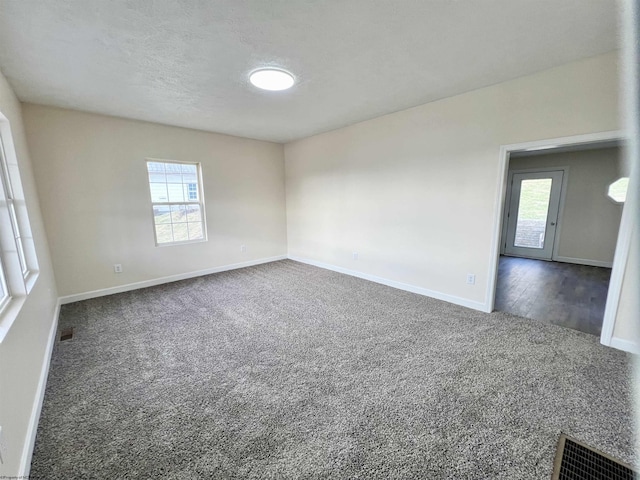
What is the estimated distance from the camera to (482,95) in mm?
2996

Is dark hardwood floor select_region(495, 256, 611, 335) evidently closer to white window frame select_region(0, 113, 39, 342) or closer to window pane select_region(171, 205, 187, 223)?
white window frame select_region(0, 113, 39, 342)

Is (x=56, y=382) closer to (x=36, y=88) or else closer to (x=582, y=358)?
(x=36, y=88)

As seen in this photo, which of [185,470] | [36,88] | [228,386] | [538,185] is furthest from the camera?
[538,185]

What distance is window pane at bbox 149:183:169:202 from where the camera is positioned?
4.24 metres

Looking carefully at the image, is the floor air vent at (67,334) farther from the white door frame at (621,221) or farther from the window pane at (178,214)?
the white door frame at (621,221)

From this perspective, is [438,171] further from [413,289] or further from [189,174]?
[189,174]

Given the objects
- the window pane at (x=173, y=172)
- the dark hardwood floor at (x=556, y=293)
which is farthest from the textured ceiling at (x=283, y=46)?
the dark hardwood floor at (x=556, y=293)

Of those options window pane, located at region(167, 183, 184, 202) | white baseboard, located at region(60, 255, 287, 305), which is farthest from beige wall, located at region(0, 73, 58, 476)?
window pane, located at region(167, 183, 184, 202)

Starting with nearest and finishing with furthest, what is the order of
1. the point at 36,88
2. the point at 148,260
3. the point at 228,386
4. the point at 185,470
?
1. the point at 185,470
2. the point at 228,386
3. the point at 36,88
4. the point at 148,260


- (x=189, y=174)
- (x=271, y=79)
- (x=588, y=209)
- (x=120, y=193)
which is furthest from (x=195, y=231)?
(x=588, y=209)

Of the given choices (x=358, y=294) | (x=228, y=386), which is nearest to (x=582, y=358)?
(x=358, y=294)

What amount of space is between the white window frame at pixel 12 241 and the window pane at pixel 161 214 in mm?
1763

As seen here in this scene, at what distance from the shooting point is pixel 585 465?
4.66 feet

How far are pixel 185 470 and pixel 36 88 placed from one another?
3789mm
